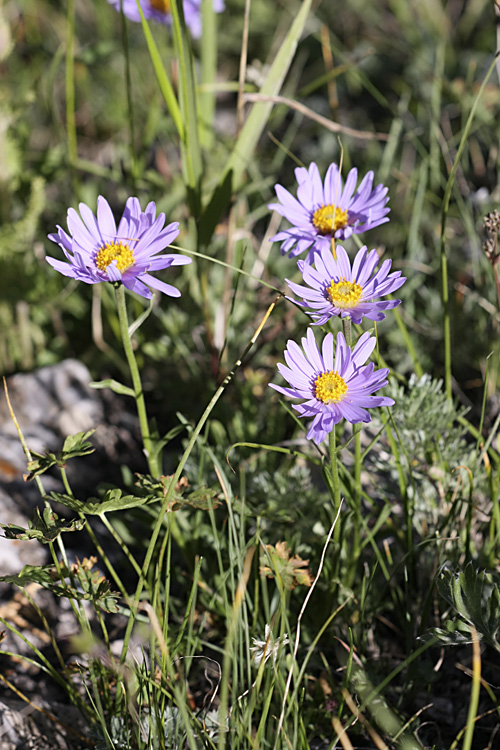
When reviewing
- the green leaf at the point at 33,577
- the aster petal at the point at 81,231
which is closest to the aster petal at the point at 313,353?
the aster petal at the point at 81,231

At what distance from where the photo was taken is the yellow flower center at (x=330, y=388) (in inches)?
46.0

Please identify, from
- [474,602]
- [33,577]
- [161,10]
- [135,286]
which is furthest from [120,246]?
[161,10]

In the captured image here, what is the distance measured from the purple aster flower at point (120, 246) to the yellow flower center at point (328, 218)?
34cm

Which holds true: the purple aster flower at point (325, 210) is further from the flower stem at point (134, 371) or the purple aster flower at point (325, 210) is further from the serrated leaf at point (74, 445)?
the serrated leaf at point (74, 445)

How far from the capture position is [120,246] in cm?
128

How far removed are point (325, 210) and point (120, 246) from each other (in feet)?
1.51

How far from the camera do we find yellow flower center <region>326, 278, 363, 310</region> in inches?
46.5

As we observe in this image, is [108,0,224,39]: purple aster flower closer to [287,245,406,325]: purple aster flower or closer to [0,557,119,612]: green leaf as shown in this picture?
[287,245,406,325]: purple aster flower

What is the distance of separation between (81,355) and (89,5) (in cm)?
242

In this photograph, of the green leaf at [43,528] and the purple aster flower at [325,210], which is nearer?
the green leaf at [43,528]

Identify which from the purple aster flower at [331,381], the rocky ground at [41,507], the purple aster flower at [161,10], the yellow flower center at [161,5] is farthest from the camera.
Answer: the yellow flower center at [161,5]

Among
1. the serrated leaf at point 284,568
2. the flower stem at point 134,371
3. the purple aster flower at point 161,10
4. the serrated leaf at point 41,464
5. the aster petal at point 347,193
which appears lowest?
the serrated leaf at point 284,568

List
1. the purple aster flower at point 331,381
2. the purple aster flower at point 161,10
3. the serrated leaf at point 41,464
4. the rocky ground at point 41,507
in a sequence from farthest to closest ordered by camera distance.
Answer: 1. the purple aster flower at point 161,10
2. the rocky ground at point 41,507
3. the serrated leaf at point 41,464
4. the purple aster flower at point 331,381

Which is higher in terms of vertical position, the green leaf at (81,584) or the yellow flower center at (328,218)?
the yellow flower center at (328,218)
